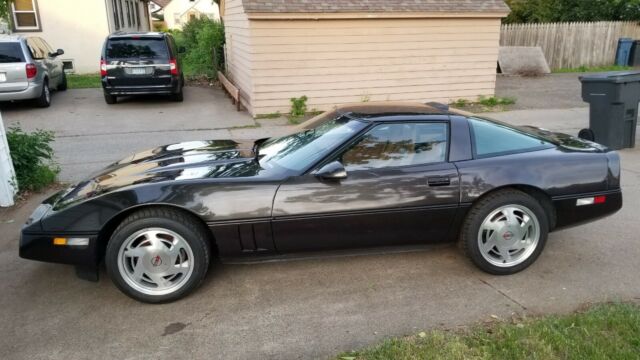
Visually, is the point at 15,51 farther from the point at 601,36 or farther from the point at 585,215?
the point at 601,36

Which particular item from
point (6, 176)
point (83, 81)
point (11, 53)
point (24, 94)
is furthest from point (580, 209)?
point (83, 81)

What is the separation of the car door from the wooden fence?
1755 cm

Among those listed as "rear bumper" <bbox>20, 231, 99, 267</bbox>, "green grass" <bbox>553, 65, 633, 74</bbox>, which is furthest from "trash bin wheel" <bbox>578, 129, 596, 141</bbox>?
"green grass" <bbox>553, 65, 633, 74</bbox>

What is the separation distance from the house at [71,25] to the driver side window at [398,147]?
18220mm

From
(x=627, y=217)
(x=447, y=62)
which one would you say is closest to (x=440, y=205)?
(x=627, y=217)

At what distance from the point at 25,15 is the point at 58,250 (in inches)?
733

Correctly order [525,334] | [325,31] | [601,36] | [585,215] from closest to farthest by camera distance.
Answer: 1. [525,334]
2. [585,215]
3. [325,31]
4. [601,36]

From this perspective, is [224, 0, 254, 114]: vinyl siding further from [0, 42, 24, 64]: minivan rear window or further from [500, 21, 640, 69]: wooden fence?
[500, 21, 640, 69]: wooden fence

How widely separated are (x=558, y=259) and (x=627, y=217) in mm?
1468

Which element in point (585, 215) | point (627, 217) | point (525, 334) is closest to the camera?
point (525, 334)

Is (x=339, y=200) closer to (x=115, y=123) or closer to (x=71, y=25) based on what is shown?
(x=115, y=123)

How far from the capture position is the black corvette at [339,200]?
3574 mm

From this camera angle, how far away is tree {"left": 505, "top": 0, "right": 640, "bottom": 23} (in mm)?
21297

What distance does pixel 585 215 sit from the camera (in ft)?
13.6
